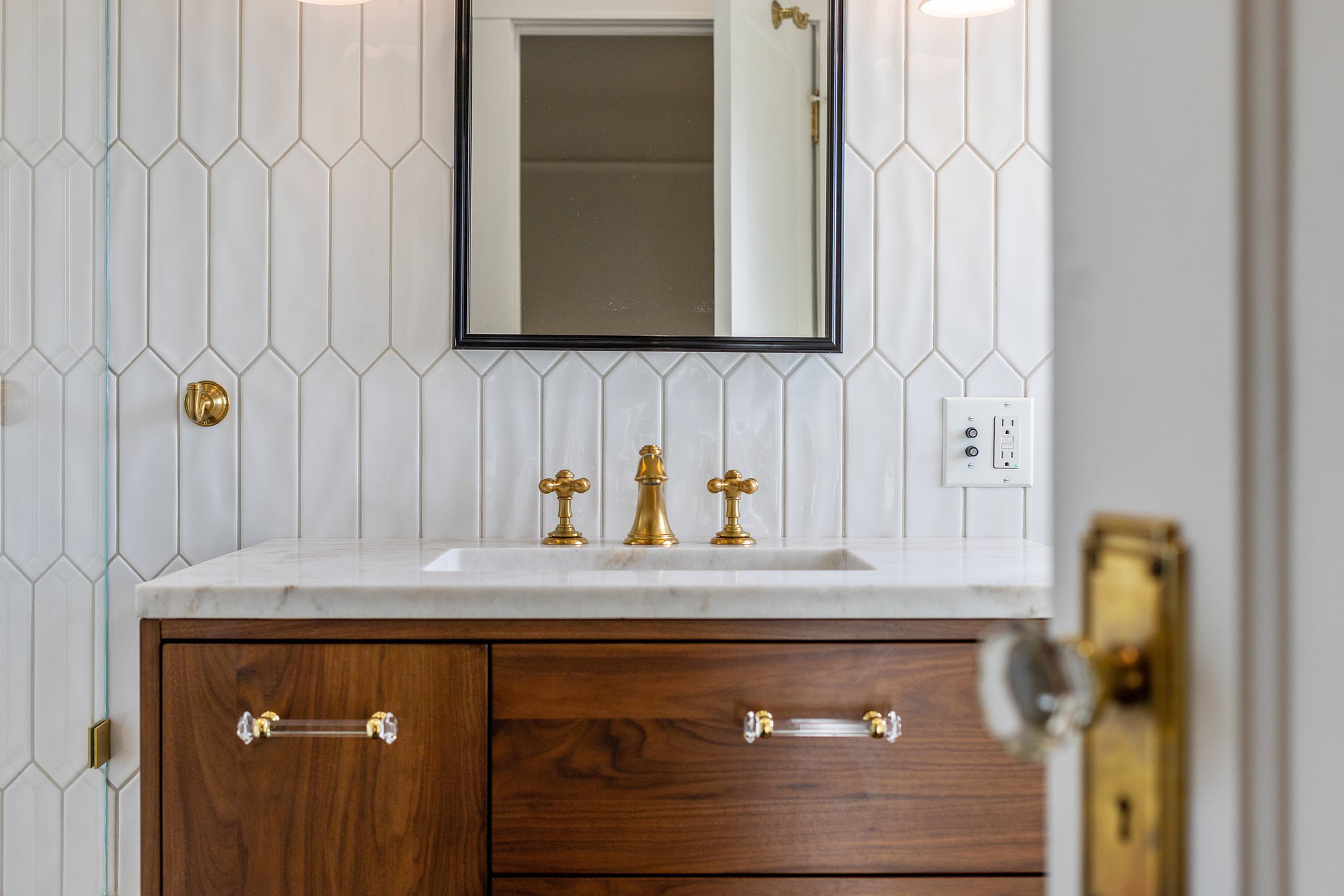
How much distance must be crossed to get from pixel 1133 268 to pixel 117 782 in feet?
4.96

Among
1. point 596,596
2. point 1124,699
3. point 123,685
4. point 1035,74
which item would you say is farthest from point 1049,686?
point 123,685

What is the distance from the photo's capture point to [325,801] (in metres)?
0.84

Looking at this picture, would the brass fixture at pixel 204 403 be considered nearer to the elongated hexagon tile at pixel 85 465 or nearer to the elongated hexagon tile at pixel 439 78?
the elongated hexagon tile at pixel 85 465

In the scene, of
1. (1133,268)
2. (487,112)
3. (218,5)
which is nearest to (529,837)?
(1133,268)

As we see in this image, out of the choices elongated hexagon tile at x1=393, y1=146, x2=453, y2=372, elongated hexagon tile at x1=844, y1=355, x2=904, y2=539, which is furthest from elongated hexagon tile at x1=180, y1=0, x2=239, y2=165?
elongated hexagon tile at x1=844, y1=355, x2=904, y2=539

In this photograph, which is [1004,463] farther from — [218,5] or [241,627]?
[218,5]

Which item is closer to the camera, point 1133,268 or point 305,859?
point 1133,268

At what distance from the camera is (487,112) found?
130cm

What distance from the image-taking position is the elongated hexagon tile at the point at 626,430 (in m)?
1.31

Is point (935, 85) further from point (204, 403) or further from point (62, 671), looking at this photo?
point (62, 671)

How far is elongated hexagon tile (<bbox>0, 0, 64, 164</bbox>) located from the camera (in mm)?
986

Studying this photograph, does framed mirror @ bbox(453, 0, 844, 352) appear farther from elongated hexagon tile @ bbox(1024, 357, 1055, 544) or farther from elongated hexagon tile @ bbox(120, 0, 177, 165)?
elongated hexagon tile @ bbox(120, 0, 177, 165)

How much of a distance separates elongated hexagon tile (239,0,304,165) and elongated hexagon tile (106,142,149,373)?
0.16 metres

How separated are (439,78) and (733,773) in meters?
1.01
